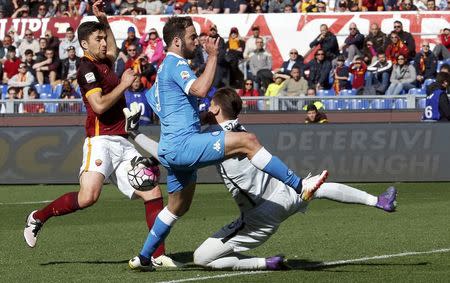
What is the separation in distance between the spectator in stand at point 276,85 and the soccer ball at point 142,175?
15.7 m

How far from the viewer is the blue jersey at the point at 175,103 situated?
9805 millimetres

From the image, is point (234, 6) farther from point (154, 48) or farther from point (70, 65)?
point (70, 65)

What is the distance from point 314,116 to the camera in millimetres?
22406

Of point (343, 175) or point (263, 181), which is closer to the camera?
point (263, 181)

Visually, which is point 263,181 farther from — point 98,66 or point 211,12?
point 211,12

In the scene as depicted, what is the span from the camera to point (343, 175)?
21297 millimetres

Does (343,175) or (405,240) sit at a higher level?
(405,240)

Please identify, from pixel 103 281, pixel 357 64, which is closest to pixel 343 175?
pixel 357 64

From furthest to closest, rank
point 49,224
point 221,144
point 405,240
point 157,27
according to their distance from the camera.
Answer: point 157,27 → point 49,224 → point 405,240 → point 221,144

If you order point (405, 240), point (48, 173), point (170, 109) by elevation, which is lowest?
point (48, 173)

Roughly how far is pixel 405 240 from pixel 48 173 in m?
11.3

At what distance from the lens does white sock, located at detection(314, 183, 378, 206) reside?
9901mm

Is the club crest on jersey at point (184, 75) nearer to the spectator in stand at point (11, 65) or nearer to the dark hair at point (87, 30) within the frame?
the dark hair at point (87, 30)

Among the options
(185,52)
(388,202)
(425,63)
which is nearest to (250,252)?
(388,202)
